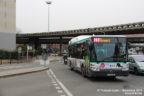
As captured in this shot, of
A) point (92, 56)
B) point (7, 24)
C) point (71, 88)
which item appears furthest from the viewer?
point (7, 24)

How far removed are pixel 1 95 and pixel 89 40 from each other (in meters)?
7.03

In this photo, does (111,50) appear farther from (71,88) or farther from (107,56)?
(71,88)

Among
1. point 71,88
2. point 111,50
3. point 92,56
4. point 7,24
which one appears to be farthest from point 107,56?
point 7,24

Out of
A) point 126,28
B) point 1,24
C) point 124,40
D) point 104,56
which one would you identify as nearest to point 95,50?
point 104,56

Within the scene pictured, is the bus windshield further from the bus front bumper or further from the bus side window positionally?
the bus front bumper

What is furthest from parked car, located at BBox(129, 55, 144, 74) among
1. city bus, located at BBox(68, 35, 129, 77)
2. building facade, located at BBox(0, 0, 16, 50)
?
building facade, located at BBox(0, 0, 16, 50)

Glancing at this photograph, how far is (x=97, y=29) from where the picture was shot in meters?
69.8

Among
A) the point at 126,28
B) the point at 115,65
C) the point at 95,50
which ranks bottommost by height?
the point at 115,65

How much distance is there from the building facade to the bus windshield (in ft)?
130

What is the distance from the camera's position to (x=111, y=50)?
1416 centimetres

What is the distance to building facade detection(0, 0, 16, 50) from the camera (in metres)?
50.3

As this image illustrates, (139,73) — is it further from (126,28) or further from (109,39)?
(126,28)

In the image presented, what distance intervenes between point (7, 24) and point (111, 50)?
41397mm

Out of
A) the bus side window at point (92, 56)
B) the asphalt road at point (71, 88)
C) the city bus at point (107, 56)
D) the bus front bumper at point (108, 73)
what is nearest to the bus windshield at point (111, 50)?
the city bus at point (107, 56)
